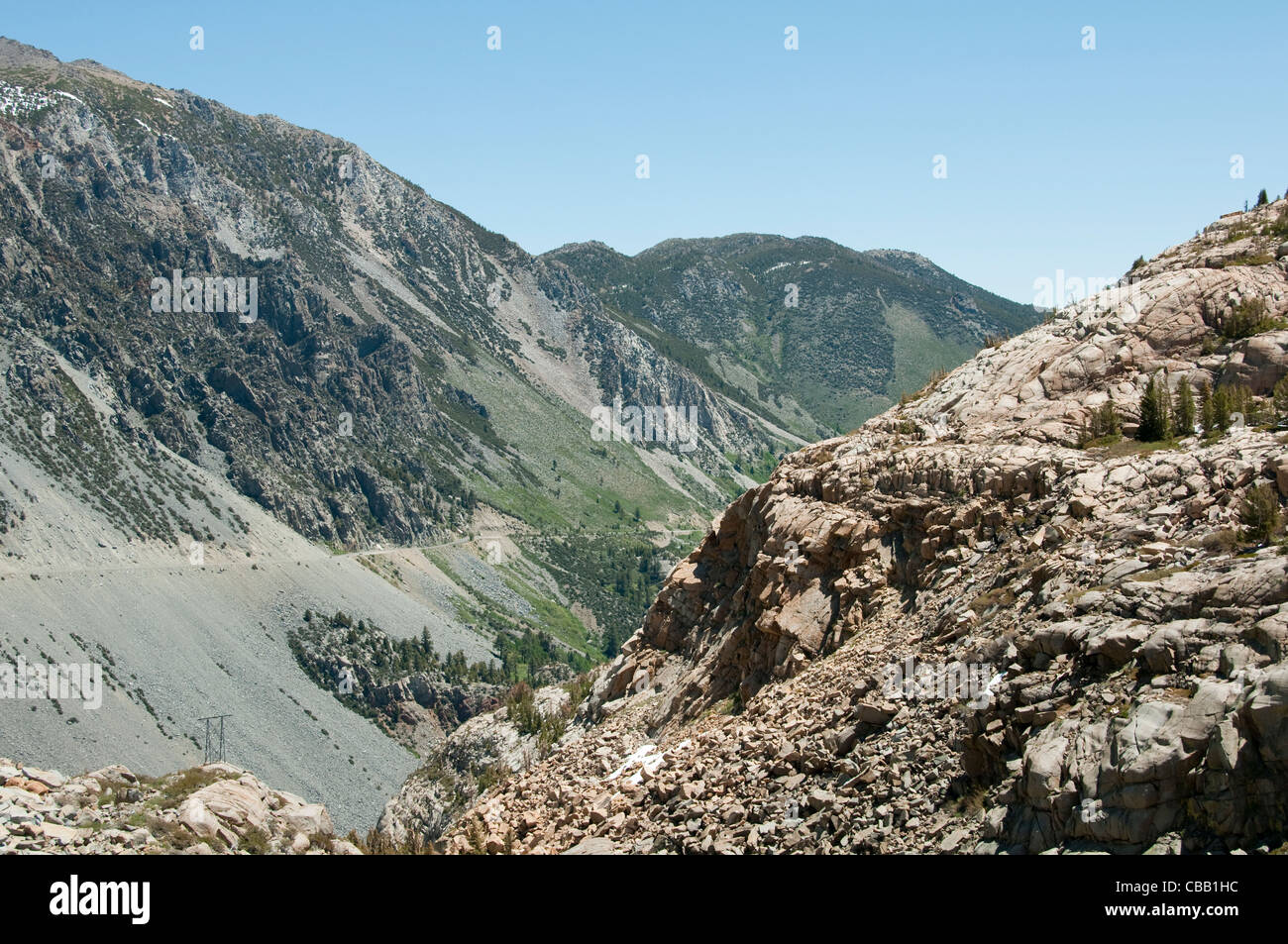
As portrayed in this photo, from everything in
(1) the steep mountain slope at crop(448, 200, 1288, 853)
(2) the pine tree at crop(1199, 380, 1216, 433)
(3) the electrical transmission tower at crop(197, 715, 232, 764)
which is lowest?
(3) the electrical transmission tower at crop(197, 715, 232, 764)

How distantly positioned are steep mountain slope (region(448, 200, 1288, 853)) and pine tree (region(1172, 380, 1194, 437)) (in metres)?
0.12

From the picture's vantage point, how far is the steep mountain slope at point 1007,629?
43.9 ft

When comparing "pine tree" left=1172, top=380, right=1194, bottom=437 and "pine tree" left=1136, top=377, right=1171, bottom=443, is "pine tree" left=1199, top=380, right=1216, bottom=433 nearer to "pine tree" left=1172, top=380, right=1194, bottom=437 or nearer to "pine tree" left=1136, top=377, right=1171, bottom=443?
"pine tree" left=1172, top=380, right=1194, bottom=437

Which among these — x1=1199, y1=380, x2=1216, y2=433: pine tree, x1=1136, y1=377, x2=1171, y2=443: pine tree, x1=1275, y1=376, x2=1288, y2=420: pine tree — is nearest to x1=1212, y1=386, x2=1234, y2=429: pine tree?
x1=1199, y1=380, x2=1216, y2=433: pine tree

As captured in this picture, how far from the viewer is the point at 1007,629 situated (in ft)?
60.1

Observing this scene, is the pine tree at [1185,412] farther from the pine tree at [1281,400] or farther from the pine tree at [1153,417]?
the pine tree at [1281,400]

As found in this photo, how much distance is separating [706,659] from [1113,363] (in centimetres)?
1414

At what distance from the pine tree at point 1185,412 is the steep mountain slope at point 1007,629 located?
0.40ft

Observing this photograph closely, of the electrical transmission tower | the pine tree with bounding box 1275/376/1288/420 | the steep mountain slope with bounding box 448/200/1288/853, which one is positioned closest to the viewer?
the steep mountain slope with bounding box 448/200/1288/853

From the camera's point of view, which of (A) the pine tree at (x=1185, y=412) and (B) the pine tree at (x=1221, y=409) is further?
(A) the pine tree at (x=1185, y=412)

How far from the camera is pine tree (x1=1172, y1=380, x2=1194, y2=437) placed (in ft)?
74.0

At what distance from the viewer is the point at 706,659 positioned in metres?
31.5

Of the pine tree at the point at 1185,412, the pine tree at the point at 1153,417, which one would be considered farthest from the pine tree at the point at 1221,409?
the pine tree at the point at 1153,417
